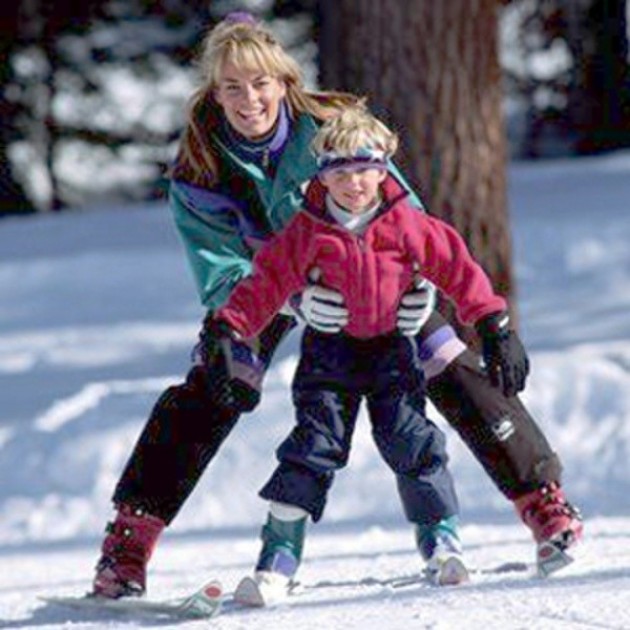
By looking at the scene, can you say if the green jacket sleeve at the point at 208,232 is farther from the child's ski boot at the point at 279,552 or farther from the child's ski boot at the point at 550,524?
the child's ski boot at the point at 550,524

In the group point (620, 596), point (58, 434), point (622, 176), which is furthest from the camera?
point (622, 176)

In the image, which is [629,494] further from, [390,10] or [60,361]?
[60,361]

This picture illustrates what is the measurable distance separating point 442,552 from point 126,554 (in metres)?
0.75

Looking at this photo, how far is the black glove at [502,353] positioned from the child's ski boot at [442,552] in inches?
15.2

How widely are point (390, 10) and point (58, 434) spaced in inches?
79.0

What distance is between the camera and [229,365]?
5.59m

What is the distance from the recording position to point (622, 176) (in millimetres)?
15789

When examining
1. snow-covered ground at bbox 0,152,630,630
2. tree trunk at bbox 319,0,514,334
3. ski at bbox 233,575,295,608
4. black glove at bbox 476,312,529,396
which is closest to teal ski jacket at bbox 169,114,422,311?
black glove at bbox 476,312,529,396

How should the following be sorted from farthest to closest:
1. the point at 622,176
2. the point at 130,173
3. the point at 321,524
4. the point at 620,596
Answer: the point at 130,173 → the point at 622,176 → the point at 321,524 → the point at 620,596

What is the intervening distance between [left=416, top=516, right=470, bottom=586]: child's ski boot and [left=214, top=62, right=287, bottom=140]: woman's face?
1008 millimetres

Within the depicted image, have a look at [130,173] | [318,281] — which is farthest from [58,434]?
[130,173]

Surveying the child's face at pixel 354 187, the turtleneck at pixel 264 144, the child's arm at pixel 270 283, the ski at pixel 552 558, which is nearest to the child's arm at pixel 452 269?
the child's face at pixel 354 187

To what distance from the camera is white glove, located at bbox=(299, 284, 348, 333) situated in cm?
555

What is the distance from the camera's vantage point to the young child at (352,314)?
5.54 metres
